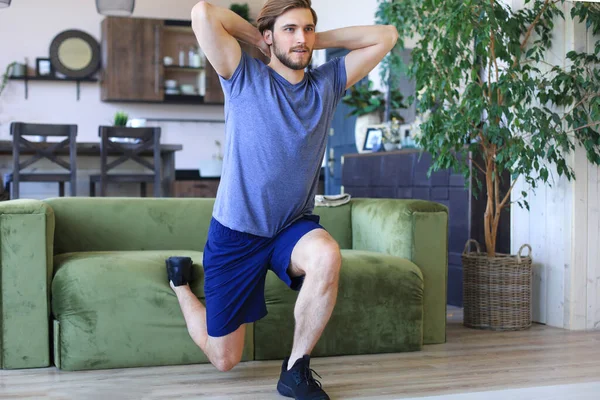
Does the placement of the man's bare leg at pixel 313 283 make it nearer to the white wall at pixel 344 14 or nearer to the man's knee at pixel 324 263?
the man's knee at pixel 324 263

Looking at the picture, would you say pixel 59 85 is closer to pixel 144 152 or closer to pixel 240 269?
pixel 144 152

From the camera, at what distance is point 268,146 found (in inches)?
95.5

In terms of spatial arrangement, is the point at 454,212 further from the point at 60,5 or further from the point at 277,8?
the point at 60,5

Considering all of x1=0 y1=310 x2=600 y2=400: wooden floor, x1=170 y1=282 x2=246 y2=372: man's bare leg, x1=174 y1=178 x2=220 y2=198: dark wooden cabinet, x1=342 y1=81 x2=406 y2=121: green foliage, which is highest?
x1=342 y1=81 x2=406 y2=121: green foliage

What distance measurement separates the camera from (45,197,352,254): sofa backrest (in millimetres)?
3463

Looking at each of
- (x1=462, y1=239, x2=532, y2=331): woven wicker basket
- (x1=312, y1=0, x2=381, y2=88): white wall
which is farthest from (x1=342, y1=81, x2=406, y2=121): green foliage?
(x1=462, y1=239, x2=532, y2=331): woven wicker basket

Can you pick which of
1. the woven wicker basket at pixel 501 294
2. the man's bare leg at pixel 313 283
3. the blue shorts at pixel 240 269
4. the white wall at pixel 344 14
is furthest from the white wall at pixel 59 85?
the man's bare leg at pixel 313 283

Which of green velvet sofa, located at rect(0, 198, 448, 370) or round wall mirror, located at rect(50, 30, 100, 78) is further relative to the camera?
round wall mirror, located at rect(50, 30, 100, 78)

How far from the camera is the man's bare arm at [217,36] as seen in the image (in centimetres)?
238

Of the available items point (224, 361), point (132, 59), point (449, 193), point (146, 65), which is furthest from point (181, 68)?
point (224, 361)

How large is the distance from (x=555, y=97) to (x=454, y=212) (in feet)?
3.58

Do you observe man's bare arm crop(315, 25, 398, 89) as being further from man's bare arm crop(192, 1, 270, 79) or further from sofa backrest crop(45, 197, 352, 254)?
sofa backrest crop(45, 197, 352, 254)

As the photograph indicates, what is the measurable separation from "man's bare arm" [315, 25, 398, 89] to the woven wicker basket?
165 centimetres

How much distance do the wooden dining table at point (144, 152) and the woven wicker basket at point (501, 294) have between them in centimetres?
315
